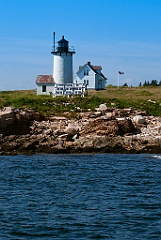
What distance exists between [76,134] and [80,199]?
1667cm

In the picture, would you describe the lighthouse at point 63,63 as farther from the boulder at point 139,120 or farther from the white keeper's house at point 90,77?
the boulder at point 139,120

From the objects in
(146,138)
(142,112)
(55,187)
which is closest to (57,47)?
(142,112)

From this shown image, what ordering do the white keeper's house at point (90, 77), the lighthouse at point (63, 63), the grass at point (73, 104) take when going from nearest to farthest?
the grass at point (73, 104), the lighthouse at point (63, 63), the white keeper's house at point (90, 77)

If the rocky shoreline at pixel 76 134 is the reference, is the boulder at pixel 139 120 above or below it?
above

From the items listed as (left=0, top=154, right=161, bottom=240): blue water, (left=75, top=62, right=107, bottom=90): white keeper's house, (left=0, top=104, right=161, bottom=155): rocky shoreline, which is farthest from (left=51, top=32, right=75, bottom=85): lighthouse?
(left=0, top=154, right=161, bottom=240): blue water

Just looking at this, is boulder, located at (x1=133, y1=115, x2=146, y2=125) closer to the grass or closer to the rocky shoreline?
the rocky shoreline

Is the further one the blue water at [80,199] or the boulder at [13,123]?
the boulder at [13,123]

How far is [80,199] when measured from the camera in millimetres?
18859

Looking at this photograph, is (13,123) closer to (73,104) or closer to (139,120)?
(139,120)

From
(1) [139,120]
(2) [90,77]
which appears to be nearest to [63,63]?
(2) [90,77]

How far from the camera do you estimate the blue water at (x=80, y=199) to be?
14.8 m

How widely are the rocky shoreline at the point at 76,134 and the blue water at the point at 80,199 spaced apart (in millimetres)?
3967

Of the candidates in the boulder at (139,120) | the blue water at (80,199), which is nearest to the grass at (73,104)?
the boulder at (139,120)

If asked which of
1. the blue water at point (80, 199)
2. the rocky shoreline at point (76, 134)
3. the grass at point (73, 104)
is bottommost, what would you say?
the blue water at point (80, 199)
